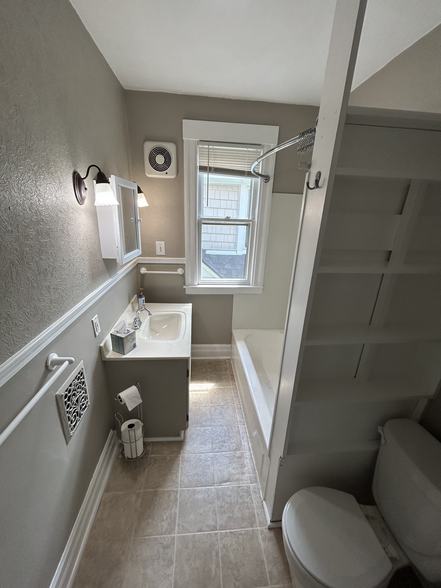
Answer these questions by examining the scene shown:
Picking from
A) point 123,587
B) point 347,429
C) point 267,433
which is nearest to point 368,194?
point 347,429

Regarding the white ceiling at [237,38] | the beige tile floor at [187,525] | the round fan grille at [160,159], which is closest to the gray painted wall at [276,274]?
the white ceiling at [237,38]

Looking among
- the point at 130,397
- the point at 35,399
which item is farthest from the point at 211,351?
the point at 35,399

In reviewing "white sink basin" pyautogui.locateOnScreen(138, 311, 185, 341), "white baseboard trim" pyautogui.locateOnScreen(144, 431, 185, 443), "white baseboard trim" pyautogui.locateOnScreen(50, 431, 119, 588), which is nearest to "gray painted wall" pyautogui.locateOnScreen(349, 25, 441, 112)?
"white sink basin" pyautogui.locateOnScreen(138, 311, 185, 341)

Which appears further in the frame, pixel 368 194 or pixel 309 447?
pixel 309 447

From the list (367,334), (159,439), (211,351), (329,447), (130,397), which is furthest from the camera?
(211,351)

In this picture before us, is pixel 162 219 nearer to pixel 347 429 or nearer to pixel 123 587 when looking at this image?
pixel 347 429

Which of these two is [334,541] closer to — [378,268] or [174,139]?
[378,268]

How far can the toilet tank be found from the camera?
34.1 inches

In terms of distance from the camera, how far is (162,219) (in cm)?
225

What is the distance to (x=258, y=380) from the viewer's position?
1.96m

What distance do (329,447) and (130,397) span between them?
1135mm

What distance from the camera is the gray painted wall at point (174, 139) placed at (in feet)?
6.46

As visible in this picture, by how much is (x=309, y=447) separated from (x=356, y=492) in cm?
50

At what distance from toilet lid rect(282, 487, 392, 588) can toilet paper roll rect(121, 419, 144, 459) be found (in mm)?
976
